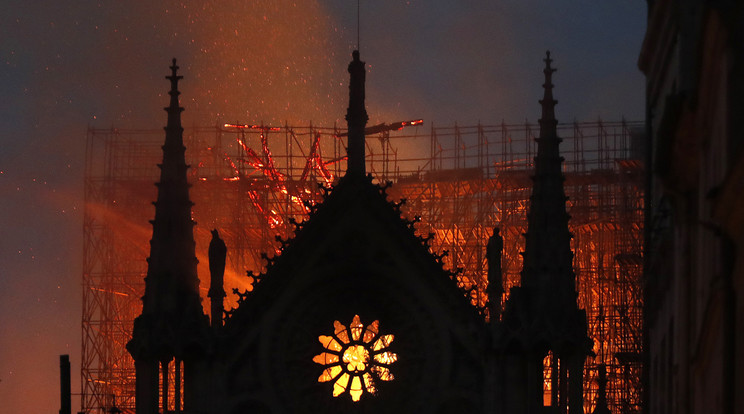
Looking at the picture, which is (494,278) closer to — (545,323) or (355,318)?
(545,323)

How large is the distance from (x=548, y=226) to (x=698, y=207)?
1011 cm

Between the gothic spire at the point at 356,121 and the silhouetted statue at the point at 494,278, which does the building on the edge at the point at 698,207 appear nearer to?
the silhouetted statue at the point at 494,278

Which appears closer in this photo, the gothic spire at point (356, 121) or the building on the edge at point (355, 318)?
the building on the edge at point (355, 318)

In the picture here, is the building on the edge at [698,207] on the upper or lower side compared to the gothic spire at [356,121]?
lower

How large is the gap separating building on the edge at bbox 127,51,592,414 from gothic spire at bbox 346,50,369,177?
0.04 m

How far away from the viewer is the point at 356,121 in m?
37.3

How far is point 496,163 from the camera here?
63469mm

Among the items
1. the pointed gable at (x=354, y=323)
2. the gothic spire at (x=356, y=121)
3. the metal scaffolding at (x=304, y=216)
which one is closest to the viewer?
the pointed gable at (x=354, y=323)

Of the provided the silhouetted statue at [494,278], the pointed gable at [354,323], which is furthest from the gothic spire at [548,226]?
the pointed gable at [354,323]

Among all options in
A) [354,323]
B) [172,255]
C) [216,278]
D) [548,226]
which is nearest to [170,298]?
[172,255]

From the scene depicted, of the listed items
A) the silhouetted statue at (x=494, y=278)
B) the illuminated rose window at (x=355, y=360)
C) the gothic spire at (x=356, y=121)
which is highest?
the gothic spire at (x=356, y=121)

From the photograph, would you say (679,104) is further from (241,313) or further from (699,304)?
(241,313)

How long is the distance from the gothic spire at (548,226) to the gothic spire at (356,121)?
344cm

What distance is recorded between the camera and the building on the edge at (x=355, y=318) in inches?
1388
